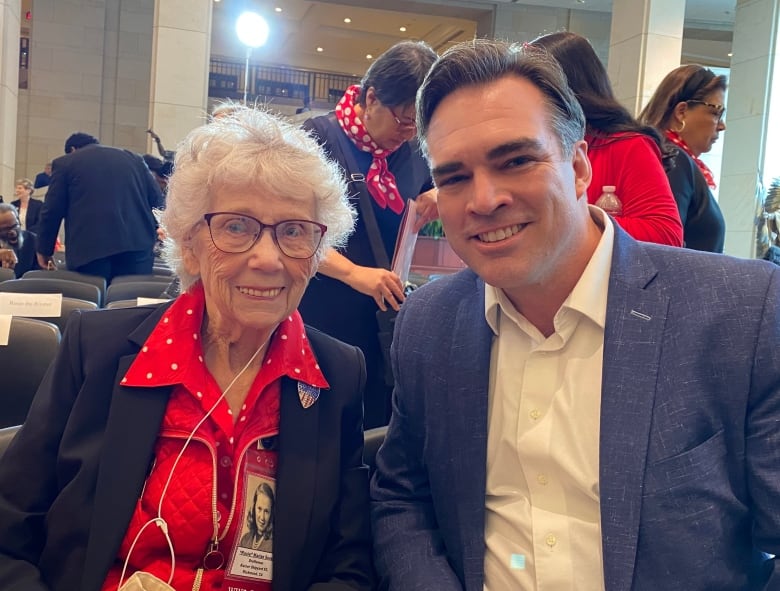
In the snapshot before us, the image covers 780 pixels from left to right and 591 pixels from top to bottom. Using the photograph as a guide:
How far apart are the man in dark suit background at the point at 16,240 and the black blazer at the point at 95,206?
0.58 m

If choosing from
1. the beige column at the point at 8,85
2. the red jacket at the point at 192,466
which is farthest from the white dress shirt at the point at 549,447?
the beige column at the point at 8,85

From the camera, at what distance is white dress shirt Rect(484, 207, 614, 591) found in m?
1.27

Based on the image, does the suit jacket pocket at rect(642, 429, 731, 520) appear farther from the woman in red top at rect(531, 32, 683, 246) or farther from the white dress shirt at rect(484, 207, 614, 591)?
the woman in red top at rect(531, 32, 683, 246)

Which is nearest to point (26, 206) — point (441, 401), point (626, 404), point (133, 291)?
point (133, 291)

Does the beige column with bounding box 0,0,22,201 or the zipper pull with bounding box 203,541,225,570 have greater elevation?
the beige column with bounding box 0,0,22,201

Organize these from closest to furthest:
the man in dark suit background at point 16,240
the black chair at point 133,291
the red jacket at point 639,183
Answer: the red jacket at point 639,183 < the black chair at point 133,291 < the man in dark suit background at point 16,240

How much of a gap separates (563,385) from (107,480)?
0.92 metres

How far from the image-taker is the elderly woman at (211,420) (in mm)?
1408

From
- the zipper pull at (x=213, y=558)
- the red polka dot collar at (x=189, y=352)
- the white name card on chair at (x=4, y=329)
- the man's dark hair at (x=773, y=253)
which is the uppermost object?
the man's dark hair at (x=773, y=253)

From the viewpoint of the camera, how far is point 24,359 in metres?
2.19

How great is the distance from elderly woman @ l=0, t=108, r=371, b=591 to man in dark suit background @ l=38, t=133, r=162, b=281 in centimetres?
371

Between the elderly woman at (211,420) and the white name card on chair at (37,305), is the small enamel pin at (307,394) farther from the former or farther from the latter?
the white name card on chair at (37,305)

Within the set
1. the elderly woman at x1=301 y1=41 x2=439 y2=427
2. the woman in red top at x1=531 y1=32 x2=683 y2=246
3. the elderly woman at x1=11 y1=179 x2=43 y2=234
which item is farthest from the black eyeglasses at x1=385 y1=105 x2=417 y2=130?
the elderly woman at x1=11 y1=179 x2=43 y2=234

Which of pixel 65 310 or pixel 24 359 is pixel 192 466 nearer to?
pixel 24 359
